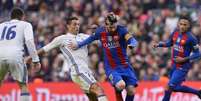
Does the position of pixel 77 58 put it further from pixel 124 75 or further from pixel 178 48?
pixel 178 48

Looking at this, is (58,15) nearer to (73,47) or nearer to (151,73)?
(151,73)

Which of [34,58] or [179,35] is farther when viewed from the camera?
[179,35]

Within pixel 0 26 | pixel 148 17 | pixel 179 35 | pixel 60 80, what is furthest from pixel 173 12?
pixel 0 26

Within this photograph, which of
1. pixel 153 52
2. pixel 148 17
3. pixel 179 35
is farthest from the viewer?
pixel 148 17

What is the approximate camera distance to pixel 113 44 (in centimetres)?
1883

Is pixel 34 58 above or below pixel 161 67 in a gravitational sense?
above

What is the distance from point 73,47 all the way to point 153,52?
870 cm

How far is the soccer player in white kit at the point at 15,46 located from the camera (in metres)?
18.6

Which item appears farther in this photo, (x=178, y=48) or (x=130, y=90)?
(x=178, y=48)

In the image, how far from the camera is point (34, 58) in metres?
18.4

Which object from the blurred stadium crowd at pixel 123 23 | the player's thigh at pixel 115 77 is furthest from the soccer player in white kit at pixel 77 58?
the blurred stadium crowd at pixel 123 23

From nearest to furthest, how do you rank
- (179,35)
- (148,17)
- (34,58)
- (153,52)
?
1. (34,58)
2. (179,35)
3. (153,52)
4. (148,17)

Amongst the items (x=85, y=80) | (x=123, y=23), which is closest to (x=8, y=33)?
(x=85, y=80)

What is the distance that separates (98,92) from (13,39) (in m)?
2.12
